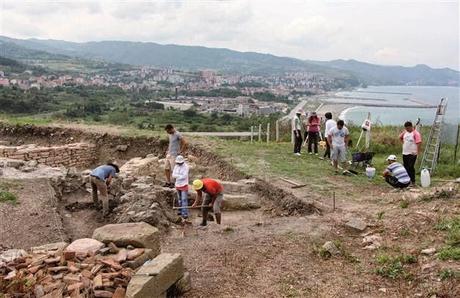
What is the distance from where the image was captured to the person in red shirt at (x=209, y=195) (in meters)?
10.3

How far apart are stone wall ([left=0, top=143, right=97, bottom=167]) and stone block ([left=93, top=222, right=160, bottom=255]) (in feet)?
36.1

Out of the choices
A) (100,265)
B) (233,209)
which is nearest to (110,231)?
(100,265)

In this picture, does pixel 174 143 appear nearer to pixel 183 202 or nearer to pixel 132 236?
pixel 183 202

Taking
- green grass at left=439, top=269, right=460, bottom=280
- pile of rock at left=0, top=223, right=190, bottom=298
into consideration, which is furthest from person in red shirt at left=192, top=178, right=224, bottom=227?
green grass at left=439, top=269, right=460, bottom=280

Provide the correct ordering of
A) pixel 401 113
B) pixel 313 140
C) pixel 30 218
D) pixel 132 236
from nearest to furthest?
pixel 132 236, pixel 30 218, pixel 313 140, pixel 401 113

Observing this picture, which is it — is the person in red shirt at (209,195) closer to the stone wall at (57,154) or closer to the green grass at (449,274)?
the green grass at (449,274)

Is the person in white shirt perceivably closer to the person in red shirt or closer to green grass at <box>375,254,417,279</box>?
the person in red shirt

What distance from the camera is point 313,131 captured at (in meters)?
16.8

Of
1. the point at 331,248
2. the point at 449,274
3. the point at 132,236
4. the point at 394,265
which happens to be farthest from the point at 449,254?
the point at 132,236

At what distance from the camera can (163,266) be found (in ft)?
20.8

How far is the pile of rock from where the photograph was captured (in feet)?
Result: 19.3

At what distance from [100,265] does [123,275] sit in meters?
0.39

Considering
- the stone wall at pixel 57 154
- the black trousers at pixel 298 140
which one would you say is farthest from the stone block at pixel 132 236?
the stone wall at pixel 57 154

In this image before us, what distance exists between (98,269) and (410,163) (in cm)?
923
